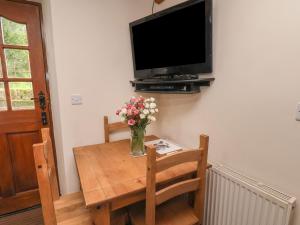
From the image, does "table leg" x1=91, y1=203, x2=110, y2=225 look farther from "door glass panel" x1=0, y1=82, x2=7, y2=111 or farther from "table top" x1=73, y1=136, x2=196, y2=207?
"door glass panel" x1=0, y1=82, x2=7, y2=111

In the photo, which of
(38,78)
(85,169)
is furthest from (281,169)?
(38,78)

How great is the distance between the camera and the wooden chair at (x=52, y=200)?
0.98m

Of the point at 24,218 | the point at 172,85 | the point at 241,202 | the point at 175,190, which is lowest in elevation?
the point at 24,218

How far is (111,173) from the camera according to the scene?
1276 millimetres

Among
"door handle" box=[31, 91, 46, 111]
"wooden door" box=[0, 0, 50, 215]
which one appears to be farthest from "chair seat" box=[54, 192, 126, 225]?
"door handle" box=[31, 91, 46, 111]

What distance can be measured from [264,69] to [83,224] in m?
1.47

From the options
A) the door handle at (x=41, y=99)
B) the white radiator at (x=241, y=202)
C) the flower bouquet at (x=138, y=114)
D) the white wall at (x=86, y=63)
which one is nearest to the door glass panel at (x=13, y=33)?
the white wall at (x=86, y=63)

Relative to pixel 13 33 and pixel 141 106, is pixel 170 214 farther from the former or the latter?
pixel 13 33

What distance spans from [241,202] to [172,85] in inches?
39.7

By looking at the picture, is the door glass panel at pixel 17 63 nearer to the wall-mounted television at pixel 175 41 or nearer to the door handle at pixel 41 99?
the door handle at pixel 41 99

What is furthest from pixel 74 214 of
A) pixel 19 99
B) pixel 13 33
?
pixel 13 33

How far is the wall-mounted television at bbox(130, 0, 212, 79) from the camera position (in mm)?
1408

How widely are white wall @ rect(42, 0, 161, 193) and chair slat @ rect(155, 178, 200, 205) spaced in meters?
1.06

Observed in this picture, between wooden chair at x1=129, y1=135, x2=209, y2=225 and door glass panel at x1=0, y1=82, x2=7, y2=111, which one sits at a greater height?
door glass panel at x1=0, y1=82, x2=7, y2=111
